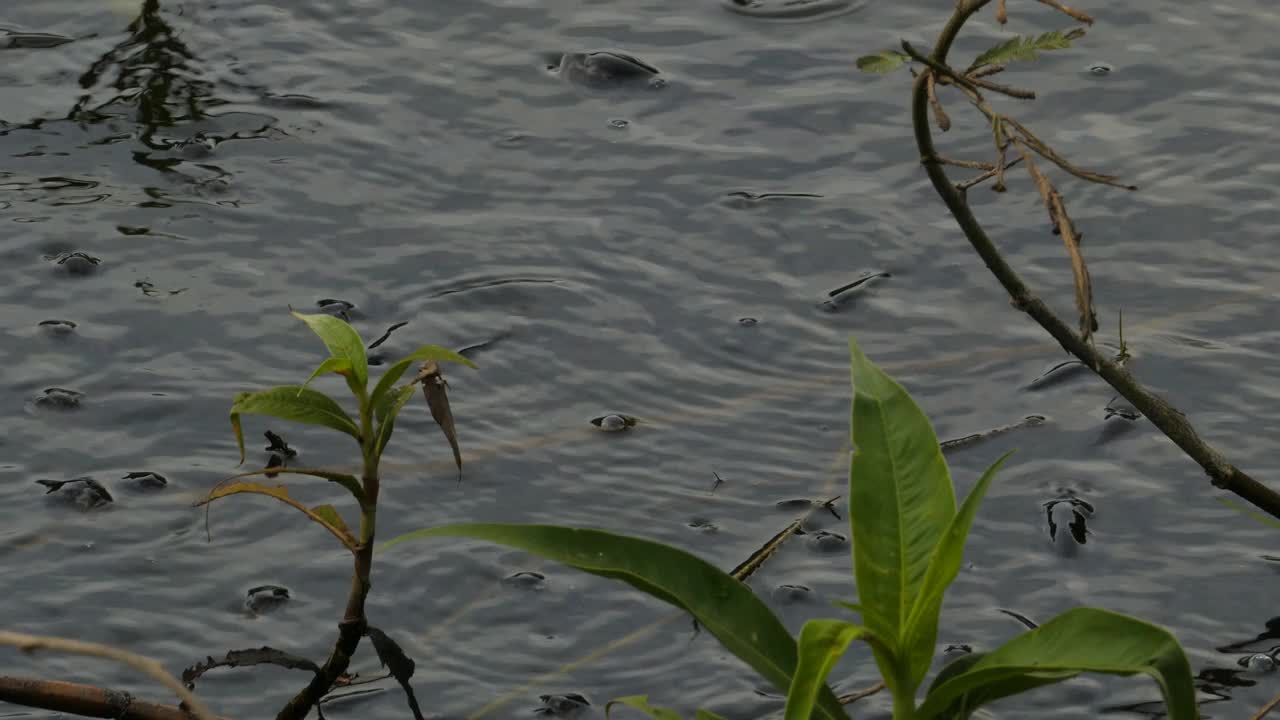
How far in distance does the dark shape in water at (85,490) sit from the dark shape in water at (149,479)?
0.05 metres

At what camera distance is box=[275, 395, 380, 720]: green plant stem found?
6.77 feet

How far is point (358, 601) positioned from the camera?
6.89ft

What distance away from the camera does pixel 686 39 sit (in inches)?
166

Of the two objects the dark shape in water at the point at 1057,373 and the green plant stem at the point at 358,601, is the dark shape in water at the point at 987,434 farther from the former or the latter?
the green plant stem at the point at 358,601

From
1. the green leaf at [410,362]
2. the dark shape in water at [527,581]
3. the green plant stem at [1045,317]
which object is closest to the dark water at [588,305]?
the dark shape in water at [527,581]

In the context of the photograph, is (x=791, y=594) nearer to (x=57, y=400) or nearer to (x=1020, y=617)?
(x=1020, y=617)

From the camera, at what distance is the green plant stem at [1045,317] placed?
2004 mm

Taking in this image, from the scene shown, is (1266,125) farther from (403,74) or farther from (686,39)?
(403,74)

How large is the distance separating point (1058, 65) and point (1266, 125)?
52 centimetres

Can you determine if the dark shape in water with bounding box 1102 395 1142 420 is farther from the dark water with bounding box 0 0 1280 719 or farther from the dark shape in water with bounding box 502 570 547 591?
the dark shape in water with bounding box 502 570 547 591

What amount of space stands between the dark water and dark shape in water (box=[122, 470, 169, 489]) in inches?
0.5

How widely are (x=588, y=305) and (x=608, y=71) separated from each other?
0.96 m

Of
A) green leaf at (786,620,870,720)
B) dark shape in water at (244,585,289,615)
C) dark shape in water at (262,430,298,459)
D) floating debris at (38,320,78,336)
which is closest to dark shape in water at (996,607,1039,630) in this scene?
green leaf at (786,620,870,720)

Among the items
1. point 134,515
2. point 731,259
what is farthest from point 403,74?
point 134,515
